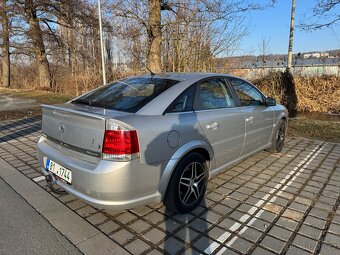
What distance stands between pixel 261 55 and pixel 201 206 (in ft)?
38.1

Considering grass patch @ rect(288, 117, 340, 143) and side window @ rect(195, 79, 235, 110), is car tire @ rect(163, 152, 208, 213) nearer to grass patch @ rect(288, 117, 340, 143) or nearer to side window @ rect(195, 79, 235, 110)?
side window @ rect(195, 79, 235, 110)

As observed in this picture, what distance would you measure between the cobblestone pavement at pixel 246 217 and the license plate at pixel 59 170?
53 cm

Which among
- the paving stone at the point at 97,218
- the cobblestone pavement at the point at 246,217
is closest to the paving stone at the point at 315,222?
the cobblestone pavement at the point at 246,217

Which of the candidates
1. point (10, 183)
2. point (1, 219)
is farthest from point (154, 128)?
point (10, 183)

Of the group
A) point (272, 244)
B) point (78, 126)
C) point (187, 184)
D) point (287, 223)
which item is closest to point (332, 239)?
point (287, 223)

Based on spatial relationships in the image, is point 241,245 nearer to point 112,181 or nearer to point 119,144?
point 112,181

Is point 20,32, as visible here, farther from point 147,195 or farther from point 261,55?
point 147,195

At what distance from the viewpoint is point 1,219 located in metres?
3.19

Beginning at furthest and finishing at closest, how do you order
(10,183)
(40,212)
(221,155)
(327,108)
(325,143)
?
(327,108) → (325,143) → (10,183) → (221,155) → (40,212)

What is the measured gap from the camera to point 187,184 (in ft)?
10.8

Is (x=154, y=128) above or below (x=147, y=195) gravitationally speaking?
above

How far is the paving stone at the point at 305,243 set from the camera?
268 centimetres

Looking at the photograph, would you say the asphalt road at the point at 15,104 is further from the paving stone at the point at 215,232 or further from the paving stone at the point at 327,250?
the paving stone at the point at 327,250

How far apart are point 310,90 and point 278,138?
885 cm
